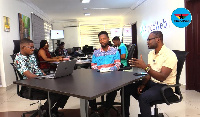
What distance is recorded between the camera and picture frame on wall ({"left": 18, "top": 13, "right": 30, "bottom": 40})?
24.1 ft

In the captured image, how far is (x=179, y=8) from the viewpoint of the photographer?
5230 millimetres

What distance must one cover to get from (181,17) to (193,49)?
85cm

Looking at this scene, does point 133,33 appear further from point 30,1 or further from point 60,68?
point 60,68

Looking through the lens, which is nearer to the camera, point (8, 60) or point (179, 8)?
point (179, 8)

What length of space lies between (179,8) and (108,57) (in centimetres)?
294

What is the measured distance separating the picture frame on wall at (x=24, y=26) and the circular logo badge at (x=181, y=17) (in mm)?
5118

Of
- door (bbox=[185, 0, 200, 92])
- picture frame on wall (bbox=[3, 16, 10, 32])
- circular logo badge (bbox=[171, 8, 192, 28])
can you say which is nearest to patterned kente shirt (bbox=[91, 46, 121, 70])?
door (bbox=[185, 0, 200, 92])

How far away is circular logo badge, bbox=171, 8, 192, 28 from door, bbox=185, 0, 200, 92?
0.09 meters

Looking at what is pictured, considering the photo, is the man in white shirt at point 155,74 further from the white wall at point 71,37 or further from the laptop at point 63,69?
the white wall at point 71,37

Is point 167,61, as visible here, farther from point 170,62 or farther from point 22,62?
point 22,62

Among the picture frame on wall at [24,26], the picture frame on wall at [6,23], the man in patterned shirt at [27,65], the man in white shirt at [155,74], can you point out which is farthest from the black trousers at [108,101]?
the picture frame on wall at [24,26]

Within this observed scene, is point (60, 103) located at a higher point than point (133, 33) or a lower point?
lower

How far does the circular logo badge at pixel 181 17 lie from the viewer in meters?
4.92

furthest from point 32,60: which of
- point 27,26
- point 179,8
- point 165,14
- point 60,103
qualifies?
point 27,26
